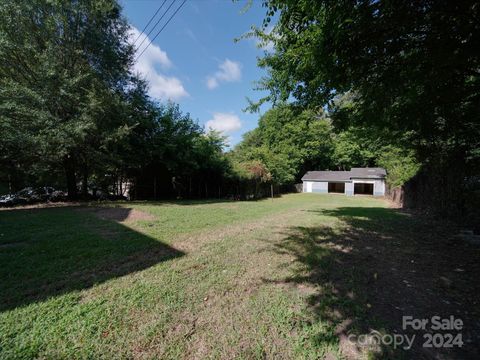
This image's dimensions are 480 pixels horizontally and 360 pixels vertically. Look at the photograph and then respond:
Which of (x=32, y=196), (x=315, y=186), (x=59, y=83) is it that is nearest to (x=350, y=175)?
(x=315, y=186)

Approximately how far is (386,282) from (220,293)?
243 cm

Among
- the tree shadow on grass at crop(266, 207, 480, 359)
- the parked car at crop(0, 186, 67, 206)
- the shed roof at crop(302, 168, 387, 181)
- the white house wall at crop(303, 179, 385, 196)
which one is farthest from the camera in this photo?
the shed roof at crop(302, 168, 387, 181)

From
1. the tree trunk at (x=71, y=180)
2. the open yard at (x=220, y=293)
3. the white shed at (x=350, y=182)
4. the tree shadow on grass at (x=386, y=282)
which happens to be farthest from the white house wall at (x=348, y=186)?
the tree trunk at (x=71, y=180)

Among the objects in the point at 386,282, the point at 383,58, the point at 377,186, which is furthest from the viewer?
the point at 377,186

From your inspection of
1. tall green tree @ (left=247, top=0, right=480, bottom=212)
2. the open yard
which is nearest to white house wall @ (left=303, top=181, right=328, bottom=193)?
tall green tree @ (left=247, top=0, right=480, bottom=212)

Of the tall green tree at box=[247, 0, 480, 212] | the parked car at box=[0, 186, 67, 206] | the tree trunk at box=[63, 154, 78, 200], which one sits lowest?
the parked car at box=[0, 186, 67, 206]

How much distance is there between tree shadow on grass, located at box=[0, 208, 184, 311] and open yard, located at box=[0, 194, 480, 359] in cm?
2

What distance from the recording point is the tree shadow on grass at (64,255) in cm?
302

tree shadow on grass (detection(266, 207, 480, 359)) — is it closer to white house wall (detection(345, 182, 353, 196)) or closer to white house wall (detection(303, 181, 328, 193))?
white house wall (detection(345, 182, 353, 196))

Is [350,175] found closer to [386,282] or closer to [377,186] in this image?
[377,186]

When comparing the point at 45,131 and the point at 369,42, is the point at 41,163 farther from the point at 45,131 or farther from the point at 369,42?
the point at 369,42

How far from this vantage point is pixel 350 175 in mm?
31516

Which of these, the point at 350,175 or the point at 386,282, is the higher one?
the point at 350,175

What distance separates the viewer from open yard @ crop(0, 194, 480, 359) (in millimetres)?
2098
